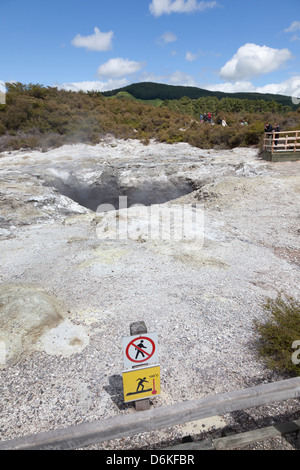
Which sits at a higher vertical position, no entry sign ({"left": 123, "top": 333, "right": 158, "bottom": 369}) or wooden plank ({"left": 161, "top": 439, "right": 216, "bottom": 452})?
no entry sign ({"left": 123, "top": 333, "right": 158, "bottom": 369})

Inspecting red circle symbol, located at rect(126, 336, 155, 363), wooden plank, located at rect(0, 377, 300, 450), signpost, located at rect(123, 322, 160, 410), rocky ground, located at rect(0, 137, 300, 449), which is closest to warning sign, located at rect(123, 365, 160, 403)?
signpost, located at rect(123, 322, 160, 410)

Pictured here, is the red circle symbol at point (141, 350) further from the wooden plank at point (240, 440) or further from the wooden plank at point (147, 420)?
the wooden plank at point (240, 440)

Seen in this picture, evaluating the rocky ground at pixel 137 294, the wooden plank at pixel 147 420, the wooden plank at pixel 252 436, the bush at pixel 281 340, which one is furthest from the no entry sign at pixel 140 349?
the bush at pixel 281 340

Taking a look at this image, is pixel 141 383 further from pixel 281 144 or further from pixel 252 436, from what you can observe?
pixel 281 144

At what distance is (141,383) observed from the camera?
11.4 ft

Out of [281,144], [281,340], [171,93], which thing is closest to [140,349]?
[281,340]

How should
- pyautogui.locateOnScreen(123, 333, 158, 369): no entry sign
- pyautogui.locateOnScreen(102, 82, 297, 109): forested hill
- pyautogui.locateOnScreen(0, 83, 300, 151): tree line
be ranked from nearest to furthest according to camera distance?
1. pyautogui.locateOnScreen(123, 333, 158, 369): no entry sign
2. pyautogui.locateOnScreen(0, 83, 300, 151): tree line
3. pyautogui.locateOnScreen(102, 82, 297, 109): forested hill

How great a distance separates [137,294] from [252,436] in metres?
3.77

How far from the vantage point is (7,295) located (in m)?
5.96

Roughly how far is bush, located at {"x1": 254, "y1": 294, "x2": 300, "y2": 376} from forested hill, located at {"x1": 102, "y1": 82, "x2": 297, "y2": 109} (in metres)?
103

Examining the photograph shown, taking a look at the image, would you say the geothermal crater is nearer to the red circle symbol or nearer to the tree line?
the tree line

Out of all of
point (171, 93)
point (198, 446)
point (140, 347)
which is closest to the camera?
point (198, 446)

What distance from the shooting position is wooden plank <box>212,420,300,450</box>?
9.75 feet

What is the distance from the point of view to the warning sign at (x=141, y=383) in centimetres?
339
